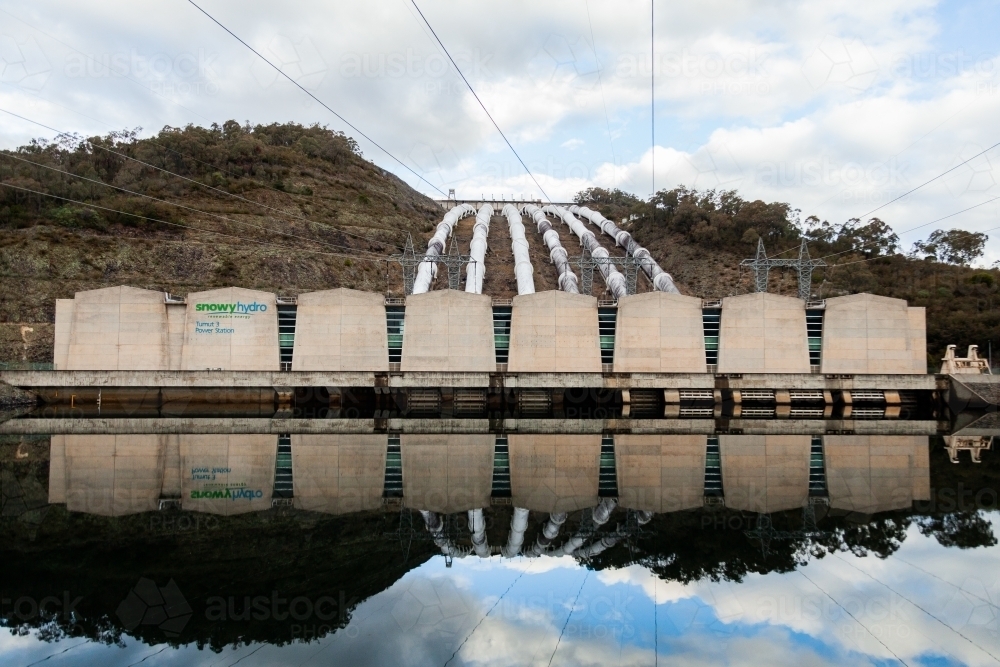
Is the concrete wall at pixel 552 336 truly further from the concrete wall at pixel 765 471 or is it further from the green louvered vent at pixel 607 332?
the concrete wall at pixel 765 471

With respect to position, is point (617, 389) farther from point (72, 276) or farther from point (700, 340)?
point (72, 276)

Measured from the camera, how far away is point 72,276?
50.6m

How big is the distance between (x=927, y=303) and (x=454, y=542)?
184 feet

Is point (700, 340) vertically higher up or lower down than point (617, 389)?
higher up

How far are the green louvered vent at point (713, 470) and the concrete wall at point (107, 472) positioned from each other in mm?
11033

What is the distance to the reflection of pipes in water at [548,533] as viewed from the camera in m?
11.2

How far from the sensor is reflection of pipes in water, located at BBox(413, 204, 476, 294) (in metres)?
52.8

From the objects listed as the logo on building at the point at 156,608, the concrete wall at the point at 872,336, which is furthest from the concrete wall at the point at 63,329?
the concrete wall at the point at 872,336

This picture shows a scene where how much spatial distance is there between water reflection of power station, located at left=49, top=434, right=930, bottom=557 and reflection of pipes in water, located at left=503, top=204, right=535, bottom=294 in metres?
25.0

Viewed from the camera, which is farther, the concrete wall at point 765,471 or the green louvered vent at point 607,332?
the green louvered vent at point 607,332

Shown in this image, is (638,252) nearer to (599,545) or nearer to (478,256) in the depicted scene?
(478,256)

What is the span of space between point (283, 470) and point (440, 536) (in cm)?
757

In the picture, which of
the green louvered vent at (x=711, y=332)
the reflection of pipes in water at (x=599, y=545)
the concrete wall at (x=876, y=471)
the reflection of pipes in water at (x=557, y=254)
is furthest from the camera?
the reflection of pipes in water at (x=557, y=254)

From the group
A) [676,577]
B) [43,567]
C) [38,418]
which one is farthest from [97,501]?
[38,418]
